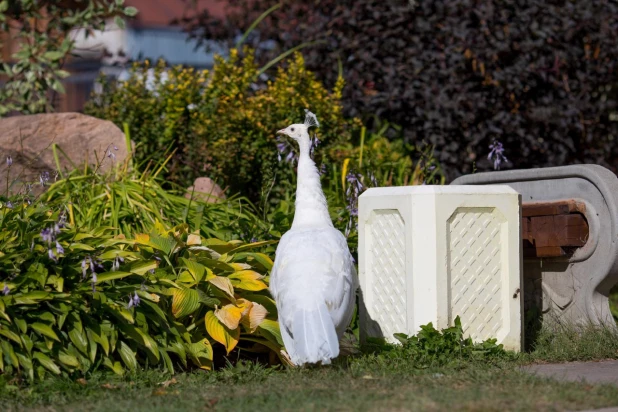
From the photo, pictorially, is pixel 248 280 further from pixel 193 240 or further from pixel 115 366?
pixel 115 366

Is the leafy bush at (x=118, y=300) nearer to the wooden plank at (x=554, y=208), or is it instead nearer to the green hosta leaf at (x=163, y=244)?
the green hosta leaf at (x=163, y=244)

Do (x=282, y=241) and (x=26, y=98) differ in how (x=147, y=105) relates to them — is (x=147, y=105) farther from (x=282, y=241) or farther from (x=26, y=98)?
(x=282, y=241)

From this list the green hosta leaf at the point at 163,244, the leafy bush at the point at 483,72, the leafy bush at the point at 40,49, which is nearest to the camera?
the green hosta leaf at the point at 163,244

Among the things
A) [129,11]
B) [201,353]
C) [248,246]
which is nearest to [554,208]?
[248,246]

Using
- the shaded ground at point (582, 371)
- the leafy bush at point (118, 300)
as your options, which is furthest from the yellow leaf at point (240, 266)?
the shaded ground at point (582, 371)

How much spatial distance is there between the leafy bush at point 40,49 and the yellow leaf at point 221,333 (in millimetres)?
4136

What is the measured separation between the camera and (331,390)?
4.66m

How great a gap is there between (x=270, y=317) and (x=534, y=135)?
424 cm

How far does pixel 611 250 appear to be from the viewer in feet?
19.9

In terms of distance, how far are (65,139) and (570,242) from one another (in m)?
4.15

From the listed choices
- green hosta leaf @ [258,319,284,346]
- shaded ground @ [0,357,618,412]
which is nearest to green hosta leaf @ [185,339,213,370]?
shaded ground @ [0,357,618,412]

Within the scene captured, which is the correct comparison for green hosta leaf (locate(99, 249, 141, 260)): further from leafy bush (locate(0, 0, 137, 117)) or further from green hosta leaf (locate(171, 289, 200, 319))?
leafy bush (locate(0, 0, 137, 117))

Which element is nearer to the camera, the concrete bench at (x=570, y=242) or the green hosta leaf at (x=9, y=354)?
the green hosta leaf at (x=9, y=354)

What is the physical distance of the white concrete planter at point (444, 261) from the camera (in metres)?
5.70
